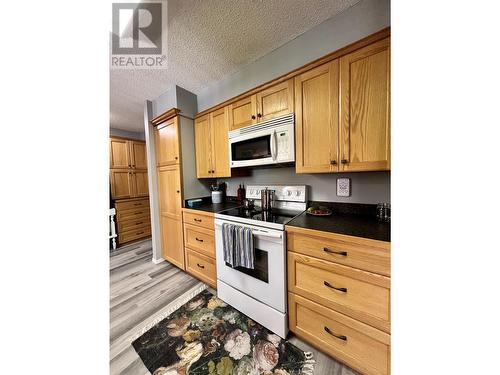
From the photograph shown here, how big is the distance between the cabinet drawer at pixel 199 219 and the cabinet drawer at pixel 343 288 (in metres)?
0.93

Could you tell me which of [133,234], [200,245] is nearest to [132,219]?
[133,234]

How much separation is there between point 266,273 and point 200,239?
3.09 feet

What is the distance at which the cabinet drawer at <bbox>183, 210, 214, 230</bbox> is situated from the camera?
1.88 meters

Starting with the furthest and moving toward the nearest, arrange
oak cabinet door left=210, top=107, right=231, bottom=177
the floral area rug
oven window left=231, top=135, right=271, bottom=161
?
oak cabinet door left=210, top=107, right=231, bottom=177
oven window left=231, top=135, right=271, bottom=161
the floral area rug

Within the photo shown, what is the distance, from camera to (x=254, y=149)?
1.73m

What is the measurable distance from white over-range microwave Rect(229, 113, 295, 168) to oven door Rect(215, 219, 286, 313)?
63cm

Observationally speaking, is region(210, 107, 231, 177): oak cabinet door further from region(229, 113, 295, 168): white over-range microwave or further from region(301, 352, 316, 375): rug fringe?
region(301, 352, 316, 375): rug fringe

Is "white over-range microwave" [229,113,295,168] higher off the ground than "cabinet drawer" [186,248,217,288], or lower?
higher

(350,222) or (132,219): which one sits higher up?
(350,222)

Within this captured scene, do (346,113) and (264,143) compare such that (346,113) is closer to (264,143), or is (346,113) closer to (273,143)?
(273,143)

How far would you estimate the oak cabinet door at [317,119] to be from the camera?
4.20 feet

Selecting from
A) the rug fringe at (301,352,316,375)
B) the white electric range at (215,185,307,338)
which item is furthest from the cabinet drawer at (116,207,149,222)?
the rug fringe at (301,352,316,375)
